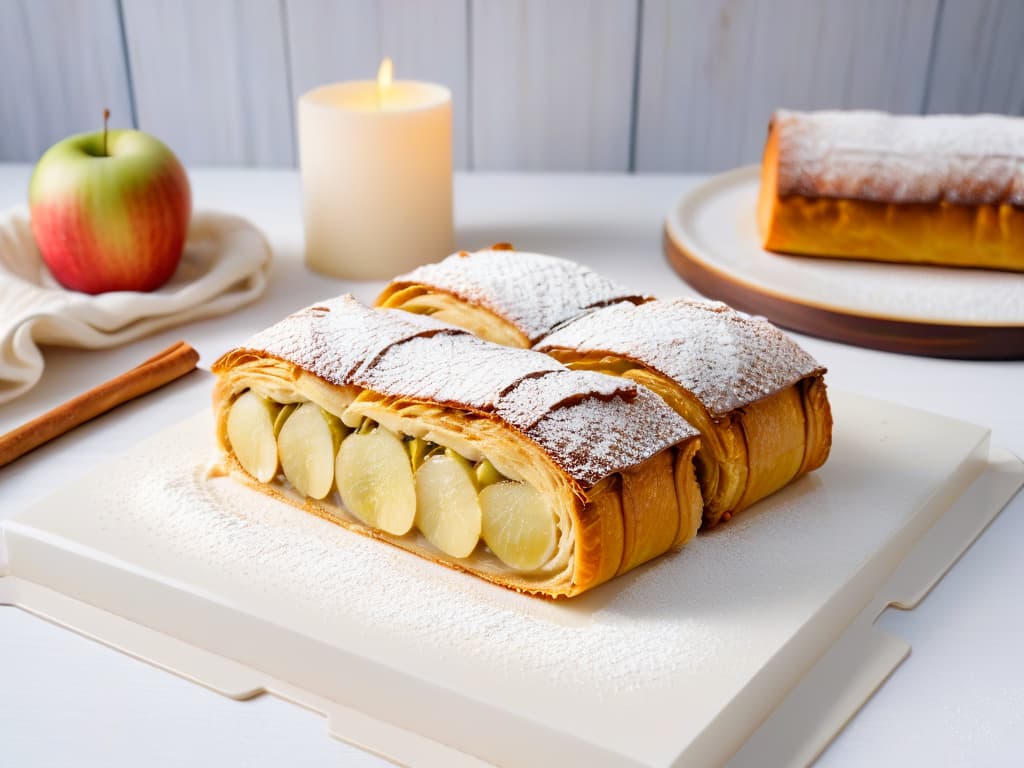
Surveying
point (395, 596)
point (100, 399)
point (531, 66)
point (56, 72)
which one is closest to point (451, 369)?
point (395, 596)

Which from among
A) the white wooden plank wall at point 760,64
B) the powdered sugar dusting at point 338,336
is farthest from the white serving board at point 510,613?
the white wooden plank wall at point 760,64

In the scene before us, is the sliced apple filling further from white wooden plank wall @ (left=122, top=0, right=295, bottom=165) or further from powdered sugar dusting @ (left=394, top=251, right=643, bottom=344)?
white wooden plank wall @ (left=122, top=0, right=295, bottom=165)

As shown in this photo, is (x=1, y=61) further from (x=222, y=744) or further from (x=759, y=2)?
(x=222, y=744)

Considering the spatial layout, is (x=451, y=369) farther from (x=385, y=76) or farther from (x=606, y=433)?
(x=385, y=76)

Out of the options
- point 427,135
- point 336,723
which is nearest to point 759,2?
point 427,135

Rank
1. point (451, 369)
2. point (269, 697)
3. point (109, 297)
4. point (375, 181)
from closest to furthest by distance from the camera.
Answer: point (269, 697)
point (451, 369)
point (109, 297)
point (375, 181)

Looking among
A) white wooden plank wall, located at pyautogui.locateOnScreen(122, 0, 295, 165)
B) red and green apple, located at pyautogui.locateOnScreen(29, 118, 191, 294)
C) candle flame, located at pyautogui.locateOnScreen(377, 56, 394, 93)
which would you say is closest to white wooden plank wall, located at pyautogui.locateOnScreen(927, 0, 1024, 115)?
candle flame, located at pyautogui.locateOnScreen(377, 56, 394, 93)
